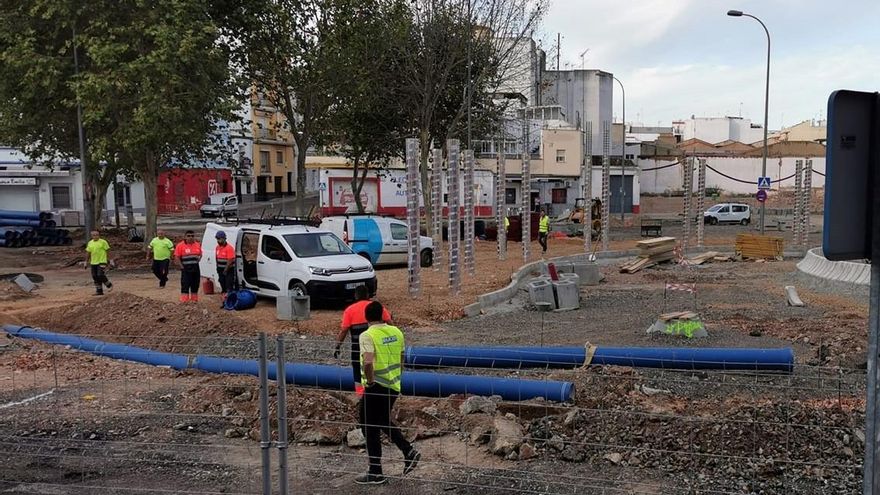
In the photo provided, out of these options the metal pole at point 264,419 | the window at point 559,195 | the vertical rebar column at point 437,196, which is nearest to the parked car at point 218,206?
the window at point 559,195

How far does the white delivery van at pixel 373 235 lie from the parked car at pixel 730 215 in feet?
116

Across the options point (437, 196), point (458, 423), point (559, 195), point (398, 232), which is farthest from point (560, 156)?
point (458, 423)

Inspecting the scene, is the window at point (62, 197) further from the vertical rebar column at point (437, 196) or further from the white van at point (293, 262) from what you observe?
the white van at point (293, 262)

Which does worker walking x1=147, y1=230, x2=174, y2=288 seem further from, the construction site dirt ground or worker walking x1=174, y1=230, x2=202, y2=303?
the construction site dirt ground

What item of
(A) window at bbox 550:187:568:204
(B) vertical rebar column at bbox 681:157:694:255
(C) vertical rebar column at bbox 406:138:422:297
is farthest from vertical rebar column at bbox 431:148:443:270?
(A) window at bbox 550:187:568:204

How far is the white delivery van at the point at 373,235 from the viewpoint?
78.4 ft

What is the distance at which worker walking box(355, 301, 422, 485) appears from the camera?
20.3 ft

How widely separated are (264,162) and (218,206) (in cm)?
1874

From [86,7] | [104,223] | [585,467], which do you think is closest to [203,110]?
[86,7]

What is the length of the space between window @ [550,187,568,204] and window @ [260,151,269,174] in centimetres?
2989

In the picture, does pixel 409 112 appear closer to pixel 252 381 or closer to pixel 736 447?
pixel 252 381

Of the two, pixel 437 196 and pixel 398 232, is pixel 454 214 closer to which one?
pixel 437 196

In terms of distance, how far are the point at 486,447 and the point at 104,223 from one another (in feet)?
155

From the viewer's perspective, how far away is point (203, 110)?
26.2 meters
